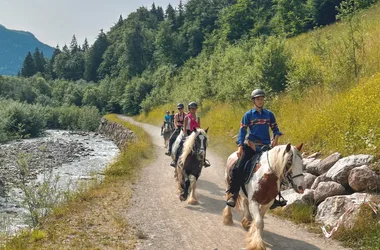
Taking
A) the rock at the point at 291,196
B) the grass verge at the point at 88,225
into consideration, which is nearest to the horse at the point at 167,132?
the grass verge at the point at 88,225

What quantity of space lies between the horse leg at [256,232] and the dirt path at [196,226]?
60cm

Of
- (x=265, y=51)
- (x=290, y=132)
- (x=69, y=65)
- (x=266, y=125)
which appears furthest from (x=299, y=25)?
(x=69, y=65)

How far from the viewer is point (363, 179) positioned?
727 cm

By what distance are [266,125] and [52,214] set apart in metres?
6.55

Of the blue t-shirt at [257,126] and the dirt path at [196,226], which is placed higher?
the blue t-shirt at [257,126]

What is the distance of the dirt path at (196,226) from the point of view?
267 inches

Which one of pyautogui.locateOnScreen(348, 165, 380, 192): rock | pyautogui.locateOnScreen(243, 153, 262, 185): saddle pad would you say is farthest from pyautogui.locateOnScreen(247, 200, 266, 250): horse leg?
pyautogui.locateOnScreen(348, 165, 380, 192): rock

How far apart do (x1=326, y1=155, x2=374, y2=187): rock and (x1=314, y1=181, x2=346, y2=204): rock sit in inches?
7.6

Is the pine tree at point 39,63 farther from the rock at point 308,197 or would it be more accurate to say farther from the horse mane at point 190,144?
the rock at point 308,197

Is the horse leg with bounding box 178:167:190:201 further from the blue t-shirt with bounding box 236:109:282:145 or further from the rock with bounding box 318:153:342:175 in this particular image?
the rock with bounding box 318:153:342:175

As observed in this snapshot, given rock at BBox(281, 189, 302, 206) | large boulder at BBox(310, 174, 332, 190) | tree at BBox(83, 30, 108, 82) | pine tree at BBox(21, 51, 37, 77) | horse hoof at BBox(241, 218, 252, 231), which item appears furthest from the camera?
pine tree at BBox(21, 51, 37, 77)

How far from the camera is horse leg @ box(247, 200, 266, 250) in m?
5.91

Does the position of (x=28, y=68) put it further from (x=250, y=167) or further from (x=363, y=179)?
(x=363, y=179)

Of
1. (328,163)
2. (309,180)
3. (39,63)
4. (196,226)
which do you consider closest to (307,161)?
(328,163)
